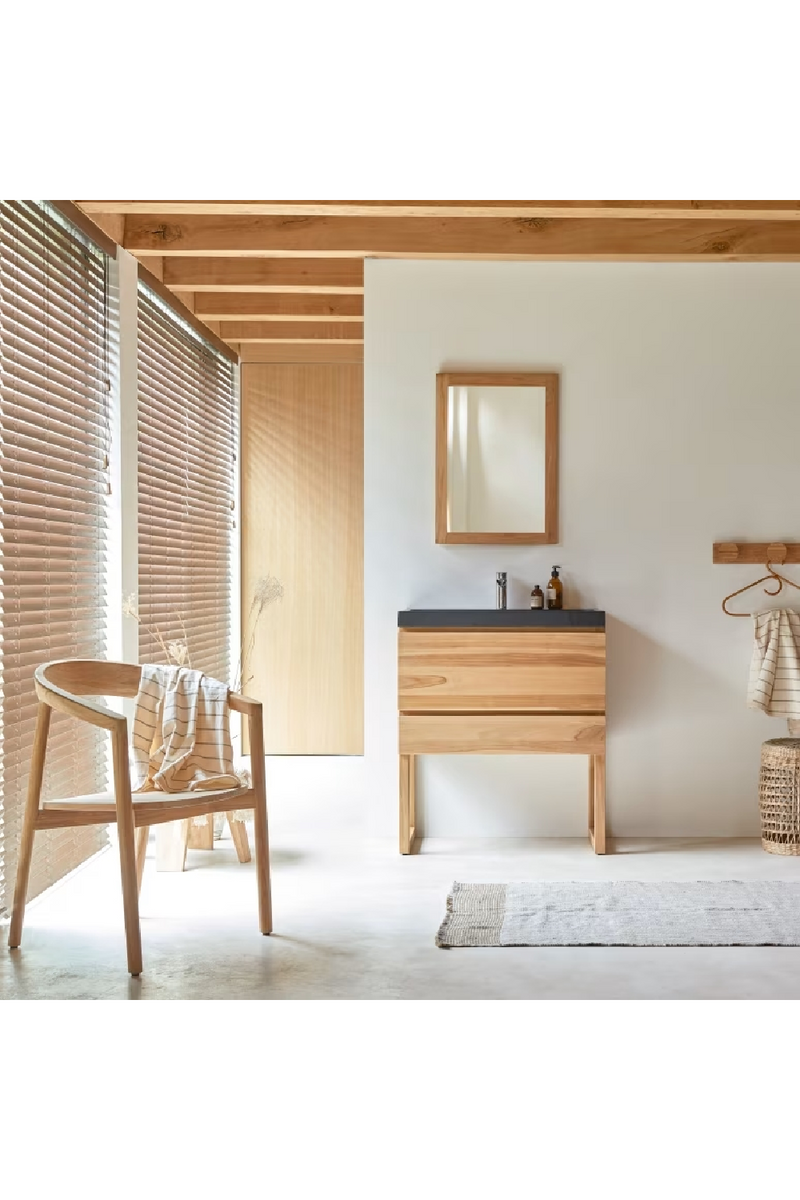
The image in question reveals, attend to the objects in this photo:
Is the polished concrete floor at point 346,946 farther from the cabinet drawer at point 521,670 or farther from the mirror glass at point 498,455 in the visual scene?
the mirror glass at point 498,455

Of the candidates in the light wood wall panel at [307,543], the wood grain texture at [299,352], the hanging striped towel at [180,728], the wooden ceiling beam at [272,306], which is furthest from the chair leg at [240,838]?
the wood grain texture at [299,352]

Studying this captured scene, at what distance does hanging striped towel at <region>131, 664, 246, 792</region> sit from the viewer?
3482mm

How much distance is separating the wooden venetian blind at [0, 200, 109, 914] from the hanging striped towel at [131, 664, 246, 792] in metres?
0.35

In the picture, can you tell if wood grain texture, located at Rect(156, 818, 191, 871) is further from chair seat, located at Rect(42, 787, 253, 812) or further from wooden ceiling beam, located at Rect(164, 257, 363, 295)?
wooden ceiling beam, located at Rect(164, 257, 363, 295)

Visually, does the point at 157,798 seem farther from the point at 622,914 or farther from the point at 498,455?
the point at 498,455

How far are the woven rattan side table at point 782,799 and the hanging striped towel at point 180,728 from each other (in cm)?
206

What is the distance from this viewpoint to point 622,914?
348cm

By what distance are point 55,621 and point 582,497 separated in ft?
6.73

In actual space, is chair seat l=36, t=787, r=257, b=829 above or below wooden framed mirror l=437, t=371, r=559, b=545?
below

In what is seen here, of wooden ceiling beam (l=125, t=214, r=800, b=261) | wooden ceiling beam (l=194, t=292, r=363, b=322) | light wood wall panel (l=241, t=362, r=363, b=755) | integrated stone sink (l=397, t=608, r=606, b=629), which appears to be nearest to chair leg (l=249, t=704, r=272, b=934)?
integrated stone sink (l=397, t=608, r=606, b=629)

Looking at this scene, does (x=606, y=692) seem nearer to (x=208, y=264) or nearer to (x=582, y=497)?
(x=582, y=497)

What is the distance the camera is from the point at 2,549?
3.37 m

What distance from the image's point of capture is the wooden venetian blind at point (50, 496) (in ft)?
11.2
